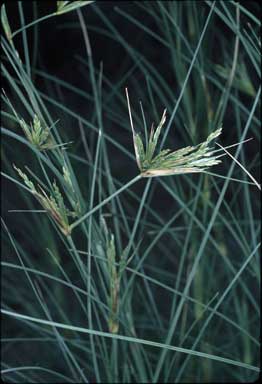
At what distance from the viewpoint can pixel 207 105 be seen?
106 cm

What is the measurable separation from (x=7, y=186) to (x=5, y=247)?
1.09ft

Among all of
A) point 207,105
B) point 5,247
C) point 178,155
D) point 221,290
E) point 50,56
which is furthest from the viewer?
point 50,56

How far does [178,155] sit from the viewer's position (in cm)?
60

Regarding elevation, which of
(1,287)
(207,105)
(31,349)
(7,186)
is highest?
(207,105)

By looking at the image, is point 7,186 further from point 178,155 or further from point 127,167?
point 178,155

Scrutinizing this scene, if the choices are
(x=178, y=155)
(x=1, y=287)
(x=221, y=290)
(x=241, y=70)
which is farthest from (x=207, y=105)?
(x=1, y=287)

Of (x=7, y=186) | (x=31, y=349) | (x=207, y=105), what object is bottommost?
(x=31, y=349)

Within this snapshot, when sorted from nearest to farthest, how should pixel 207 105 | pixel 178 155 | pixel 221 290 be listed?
1. pixel 178 155
2. pixel 207 105
3. pixel 221 290

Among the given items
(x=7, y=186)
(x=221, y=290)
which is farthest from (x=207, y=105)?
(x=7, y=186)

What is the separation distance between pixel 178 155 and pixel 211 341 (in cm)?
61

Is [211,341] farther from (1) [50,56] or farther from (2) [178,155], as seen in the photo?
(1) [50,56]

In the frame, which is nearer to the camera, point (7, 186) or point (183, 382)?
point (183, 382)

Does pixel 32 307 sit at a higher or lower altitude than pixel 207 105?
lower

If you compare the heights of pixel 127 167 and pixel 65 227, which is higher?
pixel 65 227
